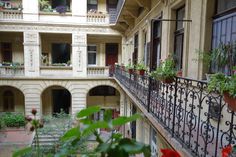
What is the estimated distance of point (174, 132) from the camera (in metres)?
3.84

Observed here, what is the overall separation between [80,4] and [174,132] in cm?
1417

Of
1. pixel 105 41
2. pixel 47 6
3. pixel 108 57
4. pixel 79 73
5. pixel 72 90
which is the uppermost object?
pixel 47 6

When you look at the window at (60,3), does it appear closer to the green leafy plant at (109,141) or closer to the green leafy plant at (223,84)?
the green leafy plant at (223,84)

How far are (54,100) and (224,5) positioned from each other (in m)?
16.1

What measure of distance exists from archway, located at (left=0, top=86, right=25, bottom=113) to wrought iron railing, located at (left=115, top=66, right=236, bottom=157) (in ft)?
42.5

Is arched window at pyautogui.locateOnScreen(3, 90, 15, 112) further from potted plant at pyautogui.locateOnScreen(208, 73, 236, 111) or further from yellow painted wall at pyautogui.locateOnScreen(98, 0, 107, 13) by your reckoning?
potted plant at pyautogui.locateOnScreen(208, 73, 236, 111)

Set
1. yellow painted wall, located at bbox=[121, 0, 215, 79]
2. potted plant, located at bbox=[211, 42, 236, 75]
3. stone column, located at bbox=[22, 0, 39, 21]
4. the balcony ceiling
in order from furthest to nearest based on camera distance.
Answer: stone column, located at bbox=[22, 0, 39, 21]
the balcony ceiling
yellow painted wall, located at bbox=[121, 0, 215, 79]
potted plant, located at bbox=[211, 42, 236, 75]

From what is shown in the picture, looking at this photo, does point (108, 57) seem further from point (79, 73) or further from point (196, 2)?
point (196, 2)

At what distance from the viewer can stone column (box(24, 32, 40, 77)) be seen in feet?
51.1

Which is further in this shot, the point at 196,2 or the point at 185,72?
the point at 185,72

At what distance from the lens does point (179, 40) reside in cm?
610

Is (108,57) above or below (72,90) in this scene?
above

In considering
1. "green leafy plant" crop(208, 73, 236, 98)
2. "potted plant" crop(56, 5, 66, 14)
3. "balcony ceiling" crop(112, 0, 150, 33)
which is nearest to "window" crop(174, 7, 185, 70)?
"balcony ceiling" crop(112, 0, 150, 33)

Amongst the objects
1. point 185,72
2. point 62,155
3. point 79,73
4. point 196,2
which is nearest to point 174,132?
point 185,72
